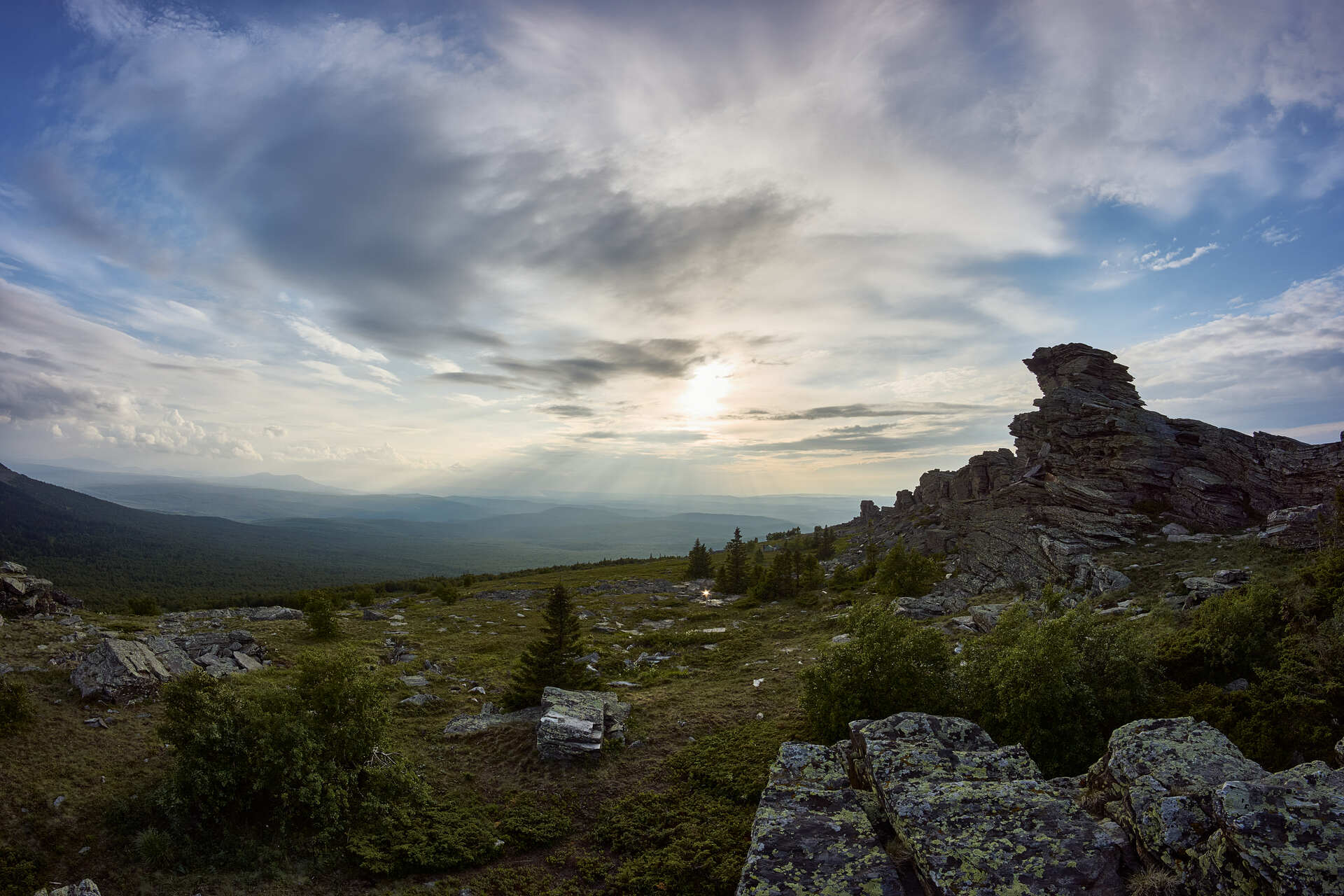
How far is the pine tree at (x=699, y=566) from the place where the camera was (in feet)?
301

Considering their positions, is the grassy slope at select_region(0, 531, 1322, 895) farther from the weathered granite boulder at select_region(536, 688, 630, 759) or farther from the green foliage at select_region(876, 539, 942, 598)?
the green foliage at select_region(876, 539, 942, 598)

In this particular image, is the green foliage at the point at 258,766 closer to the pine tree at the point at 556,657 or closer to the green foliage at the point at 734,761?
the pine tree at the point at 556,657

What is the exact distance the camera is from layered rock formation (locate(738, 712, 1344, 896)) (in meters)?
6.86

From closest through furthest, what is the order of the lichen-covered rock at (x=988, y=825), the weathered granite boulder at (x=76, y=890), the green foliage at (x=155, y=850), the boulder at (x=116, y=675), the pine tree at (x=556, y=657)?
the lichen-covered rock at (x=988, y=825) → the weathered granite boulder at (x=76, y=890) → the green foliage at (x=155, y=850) → the boulder at (x=116, y=675) → the pine tree at (x=556, y=657)

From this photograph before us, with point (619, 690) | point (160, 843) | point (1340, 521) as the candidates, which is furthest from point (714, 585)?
point (160, 843)

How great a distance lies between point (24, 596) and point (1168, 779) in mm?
50604

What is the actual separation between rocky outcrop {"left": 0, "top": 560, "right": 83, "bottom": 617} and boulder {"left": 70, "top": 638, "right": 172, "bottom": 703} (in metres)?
14.4

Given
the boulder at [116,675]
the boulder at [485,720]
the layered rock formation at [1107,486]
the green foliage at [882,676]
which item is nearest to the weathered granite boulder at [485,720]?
the boulder at [485,720]

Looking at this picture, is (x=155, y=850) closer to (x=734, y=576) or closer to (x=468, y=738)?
(x=468, y=738)

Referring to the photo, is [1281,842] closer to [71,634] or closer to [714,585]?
[71,634]

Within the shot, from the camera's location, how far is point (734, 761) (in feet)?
58.5

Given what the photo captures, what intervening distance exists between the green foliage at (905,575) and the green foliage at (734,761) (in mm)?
33276

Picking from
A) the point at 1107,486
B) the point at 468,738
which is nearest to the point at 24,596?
the point at 468,738

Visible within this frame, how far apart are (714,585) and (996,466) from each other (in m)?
56.5
